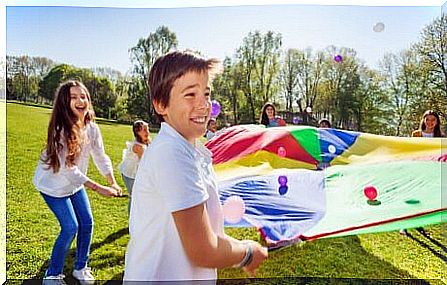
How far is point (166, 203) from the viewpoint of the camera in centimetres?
108

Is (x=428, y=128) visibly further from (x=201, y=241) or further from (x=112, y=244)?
(x=201, y=241)

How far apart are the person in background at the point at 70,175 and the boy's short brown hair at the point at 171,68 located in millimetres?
1508

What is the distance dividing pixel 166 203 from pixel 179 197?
3 cm

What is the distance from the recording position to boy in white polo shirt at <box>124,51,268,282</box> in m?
1.08

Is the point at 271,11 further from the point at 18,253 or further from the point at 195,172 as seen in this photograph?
the point at 195,172

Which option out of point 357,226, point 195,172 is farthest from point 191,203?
point 357,226

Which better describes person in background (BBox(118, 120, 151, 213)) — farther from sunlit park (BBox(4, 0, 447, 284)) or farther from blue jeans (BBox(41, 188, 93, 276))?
blue jeans (BBox(41, 188, 93, 276))

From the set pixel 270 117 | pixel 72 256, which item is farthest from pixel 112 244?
pixel 270 117

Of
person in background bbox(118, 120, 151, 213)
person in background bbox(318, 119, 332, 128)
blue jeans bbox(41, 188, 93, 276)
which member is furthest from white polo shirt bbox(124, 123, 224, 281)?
person in background bbox(318, 119, 332, 128)

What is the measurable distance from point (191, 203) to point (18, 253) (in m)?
2.08

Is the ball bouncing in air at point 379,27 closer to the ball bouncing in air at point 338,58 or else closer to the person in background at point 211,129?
the ball bouncing in air at point 338,58

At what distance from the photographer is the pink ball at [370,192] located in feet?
9.05

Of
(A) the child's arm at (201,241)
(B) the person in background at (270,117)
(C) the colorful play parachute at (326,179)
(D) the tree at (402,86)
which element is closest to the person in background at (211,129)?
(C) the colorful play parachute at (326,179)

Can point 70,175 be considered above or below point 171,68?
below
